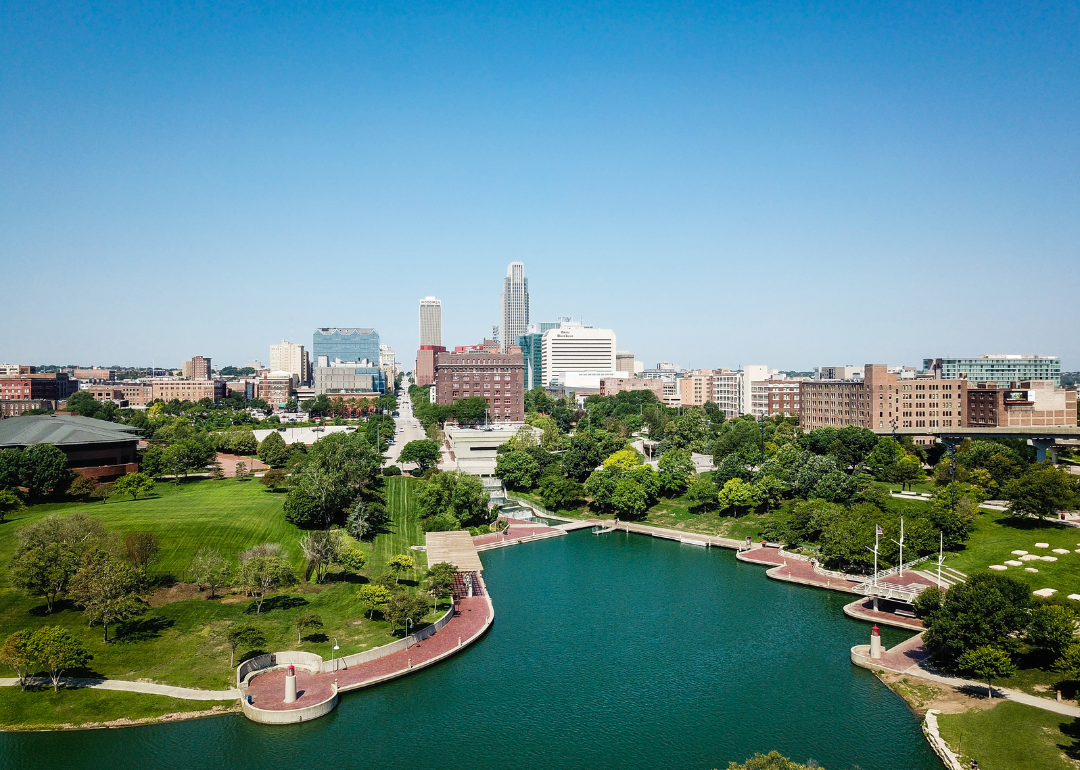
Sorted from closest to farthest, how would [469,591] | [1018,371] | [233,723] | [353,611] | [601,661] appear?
[233,723], [601,661], [353,611], [469,591], [1018,371]

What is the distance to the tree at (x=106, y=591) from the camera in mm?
36000

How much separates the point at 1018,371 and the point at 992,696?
20064cm

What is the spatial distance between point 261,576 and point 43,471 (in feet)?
107

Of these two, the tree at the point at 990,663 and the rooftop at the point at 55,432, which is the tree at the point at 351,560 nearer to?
the tree at the point at 990,663

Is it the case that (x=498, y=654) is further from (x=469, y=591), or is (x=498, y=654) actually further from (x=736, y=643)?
(x=736, y=643)

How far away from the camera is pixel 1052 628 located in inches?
1297

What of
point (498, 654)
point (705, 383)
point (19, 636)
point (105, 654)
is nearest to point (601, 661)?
point (498, 654)

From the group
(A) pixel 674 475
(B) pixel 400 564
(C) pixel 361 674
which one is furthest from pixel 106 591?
(A) pixel 674 475

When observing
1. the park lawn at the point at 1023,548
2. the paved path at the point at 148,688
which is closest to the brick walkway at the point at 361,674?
the paved path at the point at 148,688

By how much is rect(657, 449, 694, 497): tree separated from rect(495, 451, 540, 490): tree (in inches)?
565

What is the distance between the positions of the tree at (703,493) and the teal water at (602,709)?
21289 millimetres

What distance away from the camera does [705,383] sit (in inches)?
7121

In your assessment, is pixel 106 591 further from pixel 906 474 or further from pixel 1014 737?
pixel 906 474

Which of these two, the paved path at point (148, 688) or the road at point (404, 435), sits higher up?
the road at point (404, 435)
